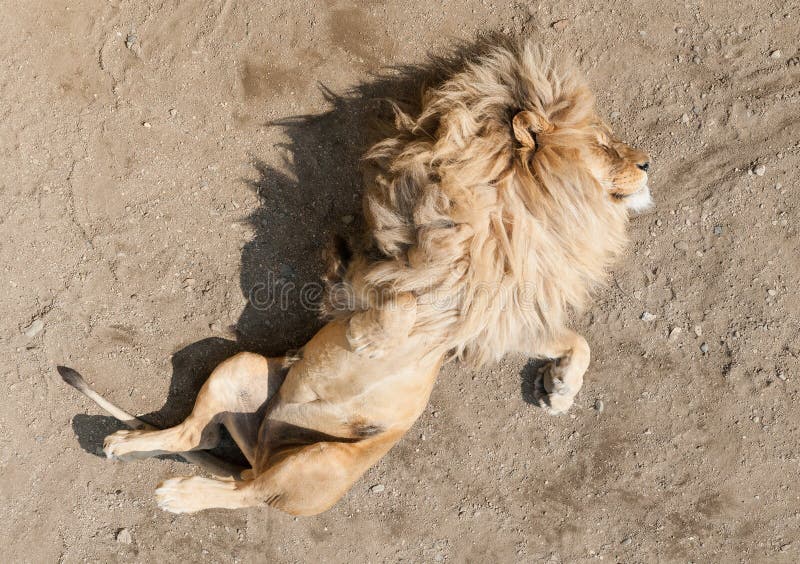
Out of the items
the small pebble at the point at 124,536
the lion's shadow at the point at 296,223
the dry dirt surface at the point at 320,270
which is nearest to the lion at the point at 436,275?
the lion's shadow at the point at 296,223

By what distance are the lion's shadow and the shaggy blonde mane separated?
0.58m

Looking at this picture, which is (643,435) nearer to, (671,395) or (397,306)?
(671,395)

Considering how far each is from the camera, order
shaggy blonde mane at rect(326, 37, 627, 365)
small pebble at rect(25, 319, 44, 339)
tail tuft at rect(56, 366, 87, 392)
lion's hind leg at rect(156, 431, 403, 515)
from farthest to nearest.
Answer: small pebble at rect(25, 319, 44, 339)
tail tuft at rect(56, 366, 87, 392)
lion's hind leg at rect(156, 431, 403, 515)
shaggy blonde mane at rect(326, 37, 627, 365)

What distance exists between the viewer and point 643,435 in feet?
12.6

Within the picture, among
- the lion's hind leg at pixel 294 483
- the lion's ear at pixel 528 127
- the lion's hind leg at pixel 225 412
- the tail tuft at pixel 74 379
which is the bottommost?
the lion's hind leg at pixel 294 483

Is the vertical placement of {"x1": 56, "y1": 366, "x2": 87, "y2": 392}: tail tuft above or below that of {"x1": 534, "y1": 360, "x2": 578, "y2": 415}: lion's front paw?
above

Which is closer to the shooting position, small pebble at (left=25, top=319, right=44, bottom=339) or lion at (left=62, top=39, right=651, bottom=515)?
lion at (left=62, top=39, right=651, bottom=515)

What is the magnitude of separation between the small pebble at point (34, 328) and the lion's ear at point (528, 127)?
305cm

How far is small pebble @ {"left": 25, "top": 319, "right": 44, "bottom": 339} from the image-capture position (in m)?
3.74

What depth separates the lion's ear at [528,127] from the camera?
8.86ft

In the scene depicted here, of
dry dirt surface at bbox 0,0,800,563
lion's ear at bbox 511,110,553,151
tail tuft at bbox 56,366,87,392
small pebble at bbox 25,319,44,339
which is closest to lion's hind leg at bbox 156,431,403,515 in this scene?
dry dirt surface at bbox 0,0,800,563

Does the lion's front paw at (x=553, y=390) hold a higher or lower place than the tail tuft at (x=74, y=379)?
lower

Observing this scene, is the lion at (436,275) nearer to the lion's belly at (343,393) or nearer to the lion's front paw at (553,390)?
the lion's belly at (343,393)

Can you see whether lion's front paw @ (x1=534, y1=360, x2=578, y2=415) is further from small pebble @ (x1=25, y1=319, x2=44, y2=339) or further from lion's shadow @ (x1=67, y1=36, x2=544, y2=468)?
small pebble @ (x1=25, y1=319, x2=44, y2=339)
